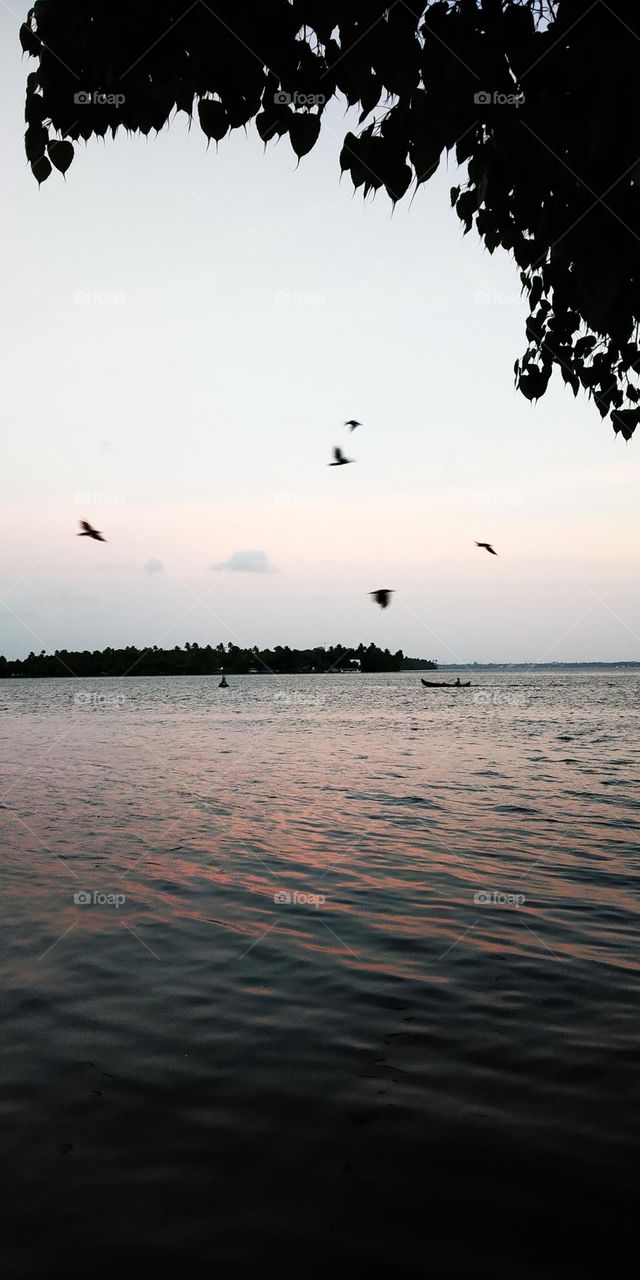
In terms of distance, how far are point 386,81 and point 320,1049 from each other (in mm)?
5826

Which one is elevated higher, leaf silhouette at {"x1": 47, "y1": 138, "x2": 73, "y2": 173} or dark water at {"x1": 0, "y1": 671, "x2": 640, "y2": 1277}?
leaf silhouette at {"x1": 47, "y1": 138, "x2": 73, "y2": 173}

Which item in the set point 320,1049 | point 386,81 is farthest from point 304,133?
point 320,1049

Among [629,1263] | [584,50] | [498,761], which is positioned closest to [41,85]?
[584,50]

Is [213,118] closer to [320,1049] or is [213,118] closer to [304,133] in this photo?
[304,133]

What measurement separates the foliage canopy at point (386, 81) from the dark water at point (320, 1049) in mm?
4324

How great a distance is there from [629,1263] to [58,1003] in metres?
4.78

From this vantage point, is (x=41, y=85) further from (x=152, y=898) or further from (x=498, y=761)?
(x=498, y=761)

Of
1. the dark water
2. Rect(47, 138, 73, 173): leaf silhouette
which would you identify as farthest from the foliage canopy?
the dark water

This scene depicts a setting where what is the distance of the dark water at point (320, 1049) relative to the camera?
392cm

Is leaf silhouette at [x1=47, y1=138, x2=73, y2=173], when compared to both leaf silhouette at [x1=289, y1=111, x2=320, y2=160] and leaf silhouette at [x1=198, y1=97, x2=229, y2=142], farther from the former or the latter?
leaf silhouette at [x1=289, y1=111, x2=320, y2=160]

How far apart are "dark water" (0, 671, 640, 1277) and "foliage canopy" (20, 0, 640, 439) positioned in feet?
14.2

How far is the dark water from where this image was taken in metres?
3.92

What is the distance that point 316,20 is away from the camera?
10.6ft

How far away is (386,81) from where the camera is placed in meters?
3.06
